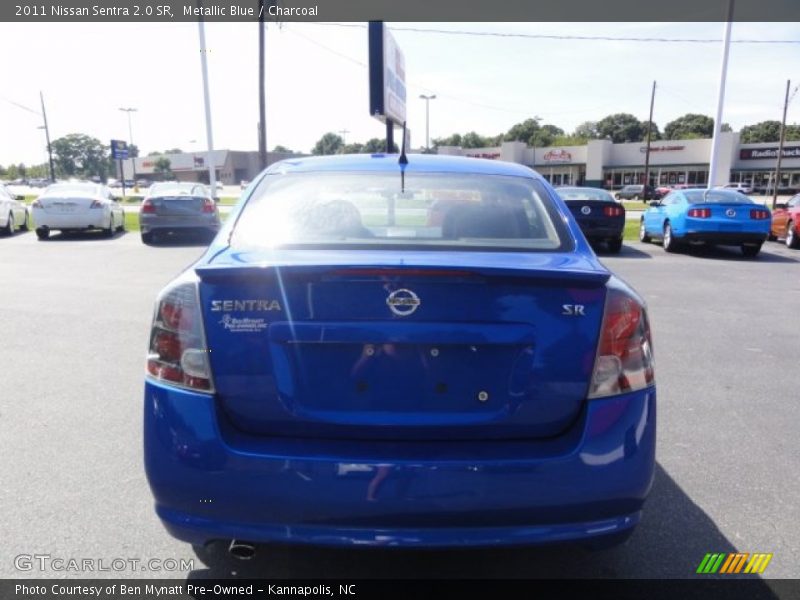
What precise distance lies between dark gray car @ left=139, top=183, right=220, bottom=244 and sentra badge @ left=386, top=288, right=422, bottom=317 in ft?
45.1

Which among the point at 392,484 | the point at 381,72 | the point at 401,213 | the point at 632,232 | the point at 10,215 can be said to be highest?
the point at 381,72

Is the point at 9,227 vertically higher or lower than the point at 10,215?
lower

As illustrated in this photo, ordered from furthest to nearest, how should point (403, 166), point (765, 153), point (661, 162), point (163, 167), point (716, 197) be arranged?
point (163, 167) < point (661, 162) < point (765, 153) < point (716, 197) < point (403, 166)

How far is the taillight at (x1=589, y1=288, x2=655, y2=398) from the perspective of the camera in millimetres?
2230

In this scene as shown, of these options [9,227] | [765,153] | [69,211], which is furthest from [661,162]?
[9,227]

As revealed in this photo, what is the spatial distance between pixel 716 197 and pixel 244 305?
13570 millimetres

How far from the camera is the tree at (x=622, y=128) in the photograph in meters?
120

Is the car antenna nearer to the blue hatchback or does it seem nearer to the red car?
the blue hatchback

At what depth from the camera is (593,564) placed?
2711 mm

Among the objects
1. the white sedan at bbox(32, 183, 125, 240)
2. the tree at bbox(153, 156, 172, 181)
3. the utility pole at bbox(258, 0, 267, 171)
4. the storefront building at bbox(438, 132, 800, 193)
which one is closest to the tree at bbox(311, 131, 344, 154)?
the tree at bbox(153, 156, 172, 181)

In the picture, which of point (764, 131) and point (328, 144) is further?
point (328, 144)

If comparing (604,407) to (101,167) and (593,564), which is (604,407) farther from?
(101,167)

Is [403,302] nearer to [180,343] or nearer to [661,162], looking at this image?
[180,343]

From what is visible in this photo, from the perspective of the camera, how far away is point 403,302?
2.15m
